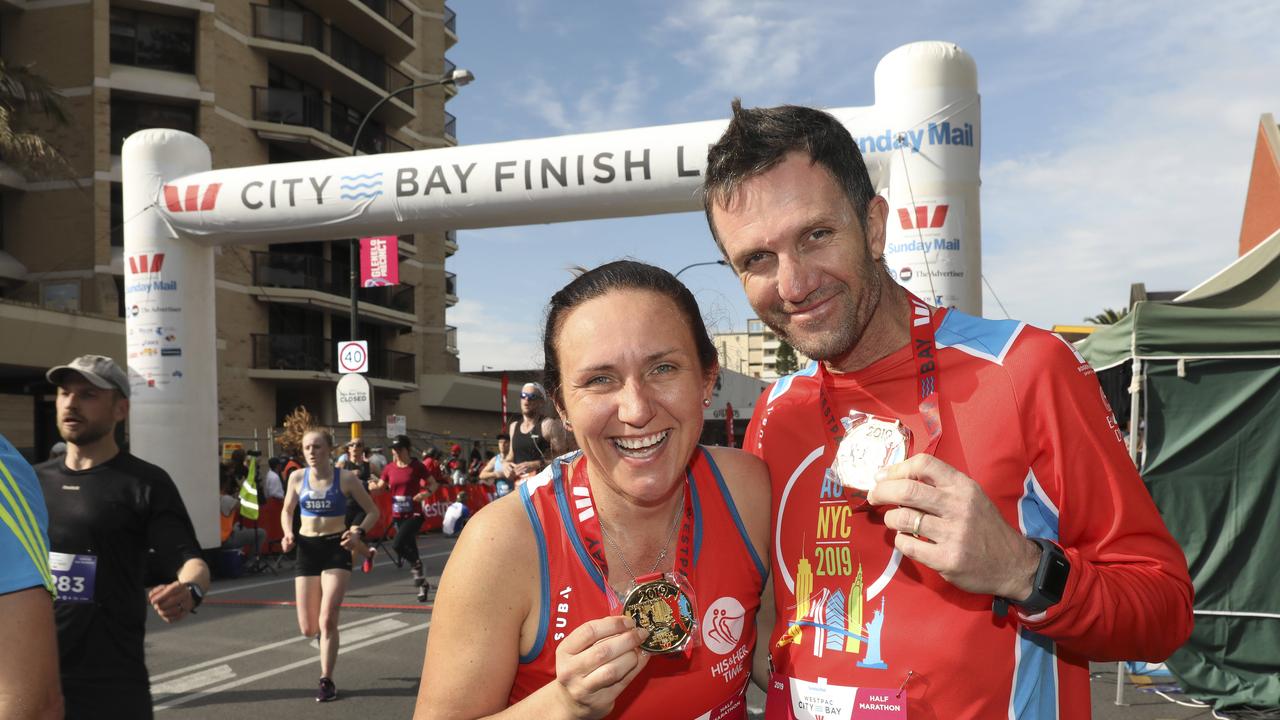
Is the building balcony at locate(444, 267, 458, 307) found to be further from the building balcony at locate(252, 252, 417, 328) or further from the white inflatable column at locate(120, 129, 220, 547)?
the white inflatable column at locate(120, 129, 220, 547)

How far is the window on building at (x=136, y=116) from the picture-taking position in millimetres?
30375

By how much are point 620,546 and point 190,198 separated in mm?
8908

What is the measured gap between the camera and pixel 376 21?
38969 millimetres

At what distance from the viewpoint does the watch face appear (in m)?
1.69

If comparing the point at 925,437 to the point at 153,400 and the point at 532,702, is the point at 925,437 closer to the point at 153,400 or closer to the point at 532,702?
the point at 532,702

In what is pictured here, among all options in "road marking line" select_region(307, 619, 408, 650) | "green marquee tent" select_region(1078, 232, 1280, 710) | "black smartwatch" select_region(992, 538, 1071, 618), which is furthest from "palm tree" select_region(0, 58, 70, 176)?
"black smartwatch" select_region(992, 538, 1071, 618)

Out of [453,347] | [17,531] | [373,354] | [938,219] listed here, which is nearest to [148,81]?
[373,354]

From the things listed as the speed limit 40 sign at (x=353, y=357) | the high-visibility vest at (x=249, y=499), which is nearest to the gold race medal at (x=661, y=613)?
the speed limit 40 sign at (x=353, y=357)

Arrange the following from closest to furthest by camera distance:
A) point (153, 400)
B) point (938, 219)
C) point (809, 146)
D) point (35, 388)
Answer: point (809, 146)
point (938, 219)
point (153, 400)
point (35, 388)

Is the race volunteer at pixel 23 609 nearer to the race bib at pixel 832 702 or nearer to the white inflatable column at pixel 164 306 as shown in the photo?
the race bib at pixel 832 702

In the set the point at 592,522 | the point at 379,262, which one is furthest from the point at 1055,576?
the point at 379,262

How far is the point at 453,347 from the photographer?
51281 mm

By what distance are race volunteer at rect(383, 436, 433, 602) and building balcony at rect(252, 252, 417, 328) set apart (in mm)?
20511

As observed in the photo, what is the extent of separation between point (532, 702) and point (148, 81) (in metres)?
33.7
